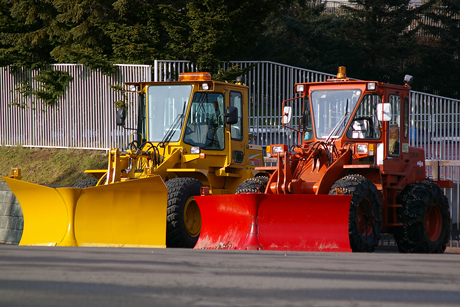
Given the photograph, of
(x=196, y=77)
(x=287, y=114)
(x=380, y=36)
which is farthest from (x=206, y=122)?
(x=380, y=36)

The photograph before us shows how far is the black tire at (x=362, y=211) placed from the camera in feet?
30.0

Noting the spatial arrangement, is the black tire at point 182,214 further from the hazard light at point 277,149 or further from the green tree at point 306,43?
the green tree at point 306,43

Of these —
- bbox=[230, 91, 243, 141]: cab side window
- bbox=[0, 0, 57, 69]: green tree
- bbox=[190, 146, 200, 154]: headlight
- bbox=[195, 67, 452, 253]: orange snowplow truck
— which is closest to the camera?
bbox=[195, 67, 452, 253]: orange snowplow truck

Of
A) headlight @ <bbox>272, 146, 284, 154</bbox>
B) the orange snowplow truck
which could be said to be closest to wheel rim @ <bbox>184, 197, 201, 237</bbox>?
the orange snowplow truck

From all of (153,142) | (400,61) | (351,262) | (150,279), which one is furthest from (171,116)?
(400,61)

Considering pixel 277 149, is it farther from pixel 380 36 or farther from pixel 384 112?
pixel 380 36

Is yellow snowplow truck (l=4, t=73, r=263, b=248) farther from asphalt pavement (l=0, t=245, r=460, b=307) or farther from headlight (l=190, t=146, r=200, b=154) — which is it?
asphalt pavement (l=0, t=245, r=460, b=307)

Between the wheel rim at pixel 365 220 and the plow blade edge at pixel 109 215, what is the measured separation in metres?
2.93

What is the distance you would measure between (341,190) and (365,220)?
2.21 feet

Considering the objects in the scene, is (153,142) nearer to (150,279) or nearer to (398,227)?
(398,227)

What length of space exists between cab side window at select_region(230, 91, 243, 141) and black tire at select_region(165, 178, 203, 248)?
65.4 inches

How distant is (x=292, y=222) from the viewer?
9219 millimetres

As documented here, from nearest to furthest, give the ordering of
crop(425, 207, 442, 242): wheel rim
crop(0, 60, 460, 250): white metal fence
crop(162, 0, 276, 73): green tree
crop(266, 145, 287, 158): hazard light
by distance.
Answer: crop(266, 145, 287, 158): hazard light
crop(425, 207, 442, 242): wheel rim
crop(0, 60, 460, 250): white metal fence
crop(162, 0, 276, 73): green tree

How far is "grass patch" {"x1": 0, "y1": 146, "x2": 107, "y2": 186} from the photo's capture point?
1844 centimetres
